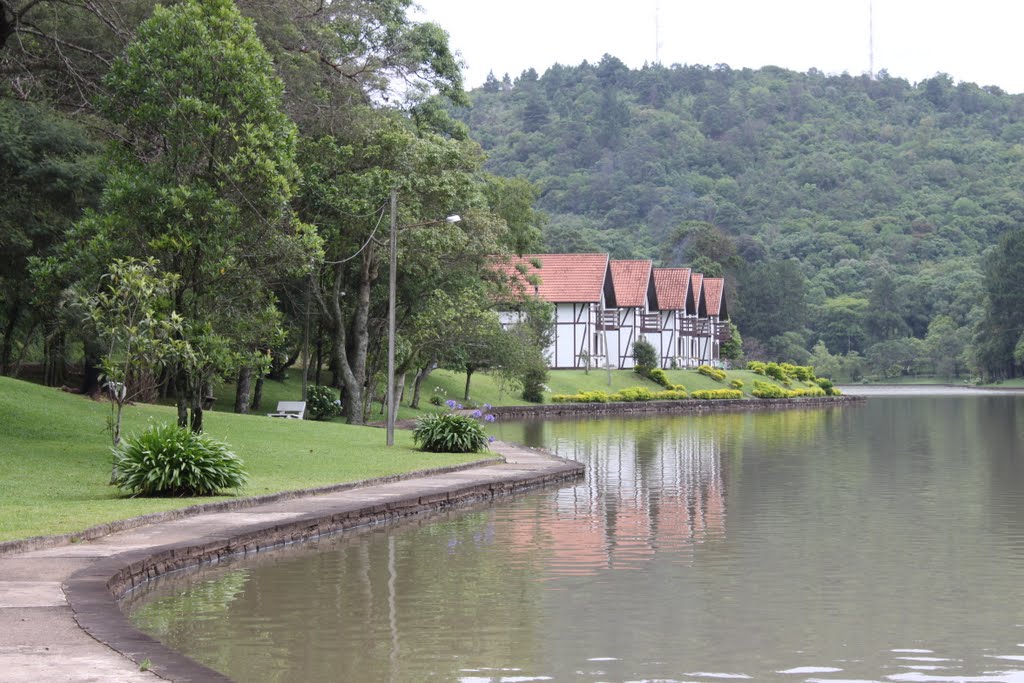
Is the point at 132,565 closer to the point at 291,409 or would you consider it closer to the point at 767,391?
the point at 291,409

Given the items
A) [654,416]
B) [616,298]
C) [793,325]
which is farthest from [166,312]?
[793,325]

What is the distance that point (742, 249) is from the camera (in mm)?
166250

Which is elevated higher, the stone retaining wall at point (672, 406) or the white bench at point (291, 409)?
the stone retaining wall at point (672, 406)

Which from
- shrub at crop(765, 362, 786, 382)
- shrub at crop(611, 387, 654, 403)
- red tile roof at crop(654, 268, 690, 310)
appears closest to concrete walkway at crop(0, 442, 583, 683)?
shrub at crop(611, 387, 654, 403)

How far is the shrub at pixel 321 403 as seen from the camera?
48625 mm

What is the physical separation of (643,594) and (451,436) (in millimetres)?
18965

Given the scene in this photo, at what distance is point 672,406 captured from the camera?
75562mm

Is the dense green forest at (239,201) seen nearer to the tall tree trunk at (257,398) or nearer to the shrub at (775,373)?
the tall tree trunk at (257,398)

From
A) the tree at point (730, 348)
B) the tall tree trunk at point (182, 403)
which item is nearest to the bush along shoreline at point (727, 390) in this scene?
the tree at point (730, 348)

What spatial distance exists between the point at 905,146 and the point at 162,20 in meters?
186

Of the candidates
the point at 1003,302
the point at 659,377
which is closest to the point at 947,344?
the point at 1003,302

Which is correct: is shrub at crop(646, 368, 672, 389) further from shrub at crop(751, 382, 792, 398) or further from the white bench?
the white bench

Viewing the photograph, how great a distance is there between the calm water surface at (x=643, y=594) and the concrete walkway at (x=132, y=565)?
0.49 m

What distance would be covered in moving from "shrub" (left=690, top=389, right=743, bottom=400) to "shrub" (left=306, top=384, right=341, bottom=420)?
116 ft
